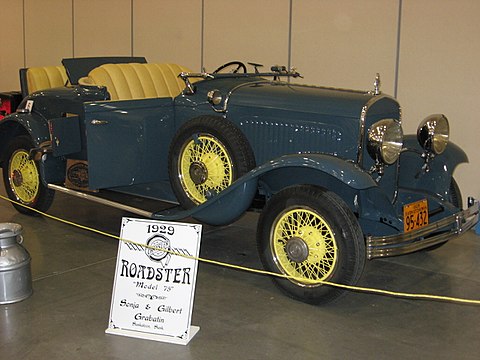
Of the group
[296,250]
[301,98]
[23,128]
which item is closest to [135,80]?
[23,128]

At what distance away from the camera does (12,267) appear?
12.6 ft

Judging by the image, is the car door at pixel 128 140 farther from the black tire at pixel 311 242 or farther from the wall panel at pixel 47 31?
the wall panel at pixel 47 31

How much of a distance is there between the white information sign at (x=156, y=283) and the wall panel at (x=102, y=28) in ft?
19.6

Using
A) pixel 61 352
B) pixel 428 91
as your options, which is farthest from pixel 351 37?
pixel 61 352

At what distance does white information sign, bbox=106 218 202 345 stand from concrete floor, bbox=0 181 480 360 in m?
0.09

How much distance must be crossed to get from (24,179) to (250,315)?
3015mm

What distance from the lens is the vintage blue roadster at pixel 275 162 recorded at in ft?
12.7

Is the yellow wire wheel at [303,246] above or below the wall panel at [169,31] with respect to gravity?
below

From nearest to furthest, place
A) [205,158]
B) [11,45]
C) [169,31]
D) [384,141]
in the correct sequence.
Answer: [384,141], [205,158], [169,31], [11,45]

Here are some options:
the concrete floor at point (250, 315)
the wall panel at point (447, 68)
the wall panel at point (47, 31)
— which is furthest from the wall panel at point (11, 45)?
the wall panel at point (447, 68)

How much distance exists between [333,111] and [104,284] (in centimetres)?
191

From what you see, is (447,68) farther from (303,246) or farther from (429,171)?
(303,246)

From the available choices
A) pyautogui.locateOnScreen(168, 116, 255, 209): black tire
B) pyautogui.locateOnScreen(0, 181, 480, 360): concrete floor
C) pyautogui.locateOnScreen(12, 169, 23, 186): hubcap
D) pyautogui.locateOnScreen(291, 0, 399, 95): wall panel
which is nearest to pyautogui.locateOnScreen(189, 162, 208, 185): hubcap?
pyautogui.locateOnScreen(168, 116, 255, 209): black tire

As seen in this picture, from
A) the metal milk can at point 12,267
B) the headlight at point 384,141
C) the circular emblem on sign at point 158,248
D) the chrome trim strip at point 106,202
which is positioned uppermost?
the headlight at point 384,141
